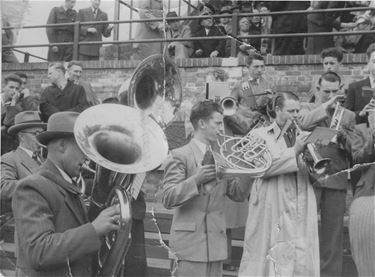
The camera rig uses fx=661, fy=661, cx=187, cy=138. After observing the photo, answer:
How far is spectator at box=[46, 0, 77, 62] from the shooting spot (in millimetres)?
4512

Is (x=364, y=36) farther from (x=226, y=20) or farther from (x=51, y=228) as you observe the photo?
(x=51, y=228)

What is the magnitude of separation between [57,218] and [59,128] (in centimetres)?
38

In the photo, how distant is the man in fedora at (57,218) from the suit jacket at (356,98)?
1.62 metres

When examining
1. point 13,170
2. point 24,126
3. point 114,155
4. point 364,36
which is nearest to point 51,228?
point 114,155

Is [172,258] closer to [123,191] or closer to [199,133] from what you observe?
[199,133]

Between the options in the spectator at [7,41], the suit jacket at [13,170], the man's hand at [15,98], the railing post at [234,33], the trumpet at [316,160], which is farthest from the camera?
the man's hand at [15,98]

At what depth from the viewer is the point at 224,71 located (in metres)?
3.97

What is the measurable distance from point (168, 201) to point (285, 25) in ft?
5.79

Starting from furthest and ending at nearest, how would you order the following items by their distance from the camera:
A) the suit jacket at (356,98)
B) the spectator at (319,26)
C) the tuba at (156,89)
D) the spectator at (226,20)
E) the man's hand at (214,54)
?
the spectator at (319,26)
the spectator at (226,20)
the man's hand at (214,54)
the suit jacket at (356,98)
the tuba at (156,89)

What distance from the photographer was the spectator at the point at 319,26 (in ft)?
15.0

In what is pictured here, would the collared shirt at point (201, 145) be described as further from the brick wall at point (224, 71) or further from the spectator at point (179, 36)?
the spectator at point (179, 36)

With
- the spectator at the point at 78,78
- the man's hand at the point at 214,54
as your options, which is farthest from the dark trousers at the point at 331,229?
the spectator at the point at 78,78

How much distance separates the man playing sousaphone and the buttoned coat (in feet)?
4.05

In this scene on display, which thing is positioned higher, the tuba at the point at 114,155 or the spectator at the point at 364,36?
the spectator at the point at 364,36
